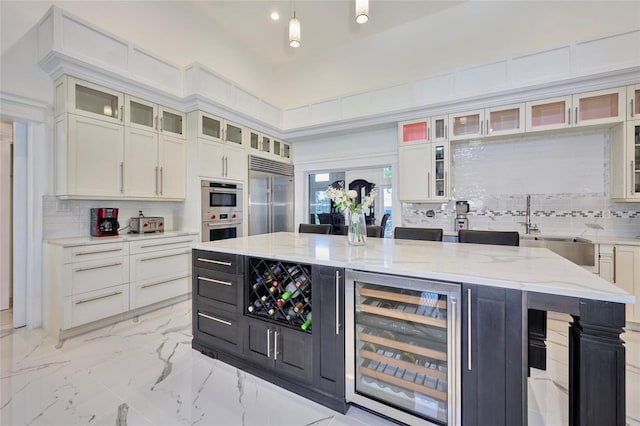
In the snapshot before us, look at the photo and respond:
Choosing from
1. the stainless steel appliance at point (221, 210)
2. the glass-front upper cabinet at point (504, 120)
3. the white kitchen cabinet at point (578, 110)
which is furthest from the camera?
the stainless steel appliance at point (221, 210)

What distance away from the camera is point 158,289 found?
3.38 meters

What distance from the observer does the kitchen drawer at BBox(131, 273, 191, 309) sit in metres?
3.16

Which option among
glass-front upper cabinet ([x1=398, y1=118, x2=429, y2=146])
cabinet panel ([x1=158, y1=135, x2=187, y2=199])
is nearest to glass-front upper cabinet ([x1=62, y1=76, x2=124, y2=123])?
cabinet panel ([x1=158, y1=135, x2=187, y2=199])

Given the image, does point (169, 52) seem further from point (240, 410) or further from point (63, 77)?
point (240, 410)

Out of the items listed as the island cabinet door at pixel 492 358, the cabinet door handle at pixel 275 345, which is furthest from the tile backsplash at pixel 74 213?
the island cabinet door at pixel 492 358

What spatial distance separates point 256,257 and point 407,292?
1087mm

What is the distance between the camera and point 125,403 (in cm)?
179

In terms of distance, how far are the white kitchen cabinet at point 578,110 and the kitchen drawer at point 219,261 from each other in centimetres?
378

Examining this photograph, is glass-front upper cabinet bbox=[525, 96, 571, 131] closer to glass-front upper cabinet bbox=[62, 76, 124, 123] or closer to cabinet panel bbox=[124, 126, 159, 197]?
cabinet panel bbox=[124, 126, 159, 197]

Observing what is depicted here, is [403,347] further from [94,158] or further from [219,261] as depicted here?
[94,158]

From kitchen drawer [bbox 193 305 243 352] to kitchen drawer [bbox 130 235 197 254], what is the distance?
101 centimetres

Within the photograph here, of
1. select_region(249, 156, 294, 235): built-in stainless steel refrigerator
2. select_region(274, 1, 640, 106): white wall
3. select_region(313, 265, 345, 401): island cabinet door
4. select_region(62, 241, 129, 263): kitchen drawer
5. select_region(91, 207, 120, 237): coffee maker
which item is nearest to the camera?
select_region(313, 265, 345, 401): island cabinet door

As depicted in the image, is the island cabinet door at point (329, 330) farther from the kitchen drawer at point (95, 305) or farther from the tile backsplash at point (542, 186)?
the tile backsplash at point (542, 186)

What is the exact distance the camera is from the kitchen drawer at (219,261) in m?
2.11
